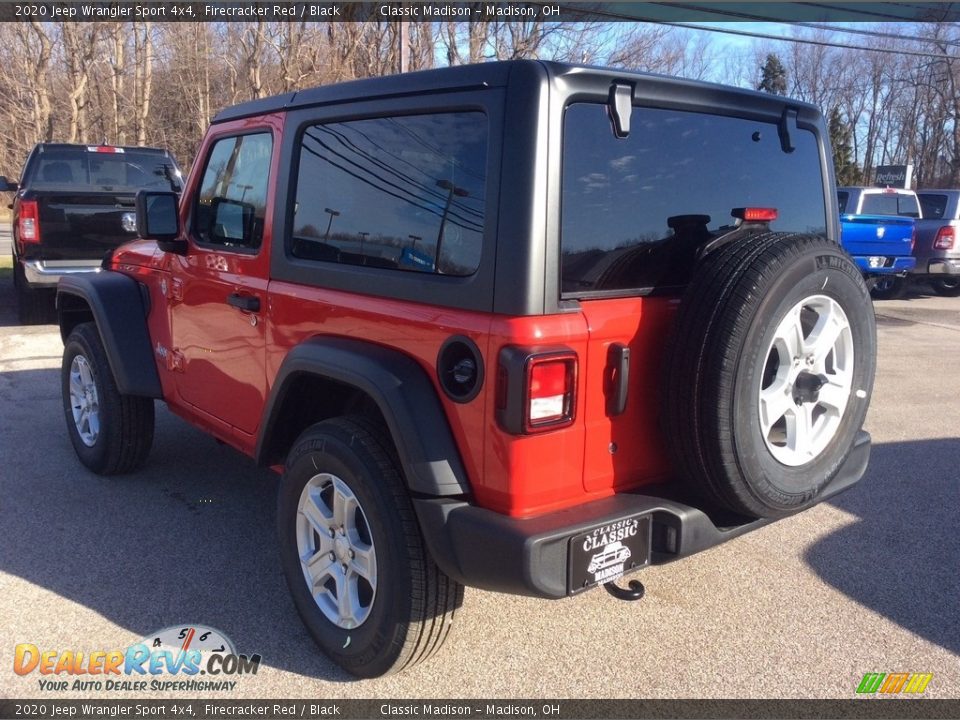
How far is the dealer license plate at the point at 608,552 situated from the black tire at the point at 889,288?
12.3m

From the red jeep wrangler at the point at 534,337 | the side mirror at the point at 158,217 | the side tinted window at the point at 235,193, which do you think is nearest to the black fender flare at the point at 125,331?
the side mirror at the point at 158,217

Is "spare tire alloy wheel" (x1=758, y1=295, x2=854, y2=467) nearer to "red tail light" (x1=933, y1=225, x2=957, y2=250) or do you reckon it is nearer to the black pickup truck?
the black pickup truck

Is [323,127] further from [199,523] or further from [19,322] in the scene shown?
[19,322]

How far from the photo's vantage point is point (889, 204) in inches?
547

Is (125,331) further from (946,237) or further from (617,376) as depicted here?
(946,237)

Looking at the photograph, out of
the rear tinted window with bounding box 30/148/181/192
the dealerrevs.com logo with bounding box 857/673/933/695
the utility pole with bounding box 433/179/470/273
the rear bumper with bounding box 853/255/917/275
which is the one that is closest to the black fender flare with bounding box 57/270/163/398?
the utility pole with bounding box 433/179/470/273

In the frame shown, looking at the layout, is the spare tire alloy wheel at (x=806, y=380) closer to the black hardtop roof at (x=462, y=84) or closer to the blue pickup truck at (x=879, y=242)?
the black hardtop roof at (x=462, y=84)

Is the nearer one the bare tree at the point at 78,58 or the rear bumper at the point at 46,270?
the rear bumper at the point at 46,270

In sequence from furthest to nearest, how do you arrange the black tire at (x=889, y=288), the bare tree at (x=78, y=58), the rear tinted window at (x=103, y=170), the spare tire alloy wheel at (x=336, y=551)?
the bare tree at (x=78, y=58) < the black tire at (x=889, y=288) < the rear tinted window at (x=103, y=170) < the spare tire alloy wheel at (x=336, y=551)

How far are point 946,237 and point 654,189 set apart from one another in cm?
1271

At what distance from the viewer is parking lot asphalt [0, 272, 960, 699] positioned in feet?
9.52

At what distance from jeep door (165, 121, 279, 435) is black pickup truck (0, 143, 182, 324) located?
4.46 metres

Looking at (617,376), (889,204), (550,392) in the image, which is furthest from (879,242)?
(550,392)

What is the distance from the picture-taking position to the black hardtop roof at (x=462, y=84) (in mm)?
2422
